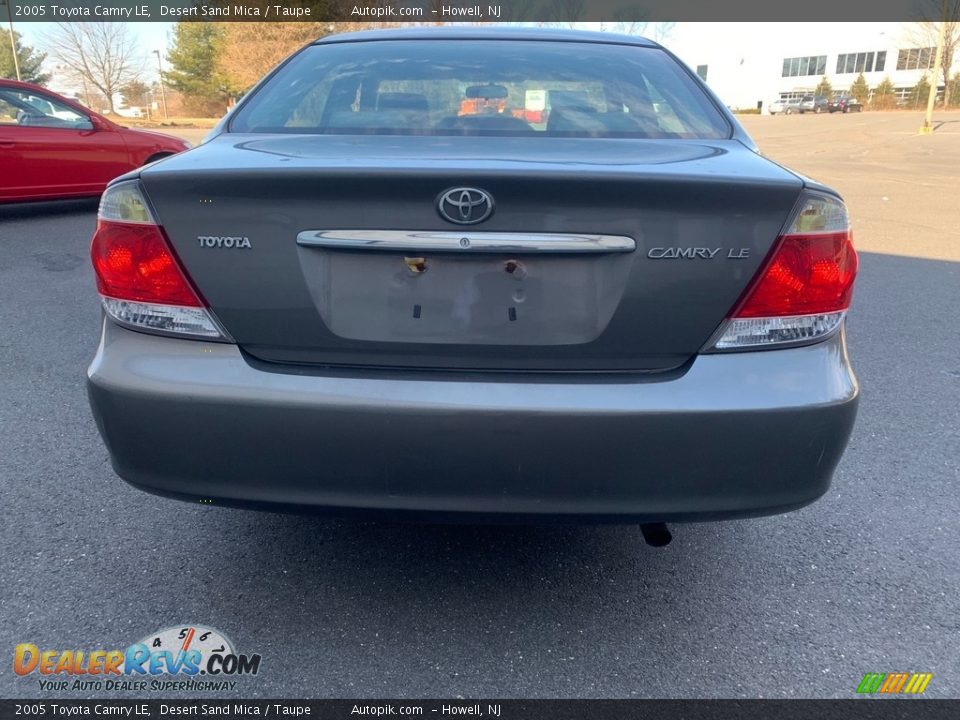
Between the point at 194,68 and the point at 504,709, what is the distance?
66029 mm

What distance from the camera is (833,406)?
1.81m

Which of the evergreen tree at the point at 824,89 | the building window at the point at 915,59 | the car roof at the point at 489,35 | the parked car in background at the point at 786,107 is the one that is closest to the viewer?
the car roof at the point at 489,35

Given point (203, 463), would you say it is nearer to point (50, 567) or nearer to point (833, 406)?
point (50, 567)

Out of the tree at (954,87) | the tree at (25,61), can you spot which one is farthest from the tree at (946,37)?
the tree at (25,61)

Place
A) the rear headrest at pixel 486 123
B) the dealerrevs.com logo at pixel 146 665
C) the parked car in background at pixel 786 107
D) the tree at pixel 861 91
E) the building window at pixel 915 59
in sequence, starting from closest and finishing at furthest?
the dealerrevs.com logo at pixel 146 665 → the rear headrest at pixel 486 123 → the parked car in background at pixel 786 107 → the tree at pixel 861 91 → the building window at pixel 915 59

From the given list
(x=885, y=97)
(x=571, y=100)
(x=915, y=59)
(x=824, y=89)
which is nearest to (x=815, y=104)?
(x=885, y=97)

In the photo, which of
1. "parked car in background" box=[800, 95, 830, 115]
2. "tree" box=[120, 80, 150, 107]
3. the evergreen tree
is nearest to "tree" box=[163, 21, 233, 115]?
"tree" box=[120, 80, 150, 107]

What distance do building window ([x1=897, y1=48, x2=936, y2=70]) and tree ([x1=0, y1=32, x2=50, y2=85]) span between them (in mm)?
65595

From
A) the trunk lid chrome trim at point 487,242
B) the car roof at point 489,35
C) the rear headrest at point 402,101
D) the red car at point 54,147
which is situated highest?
the car roof at point 489,35

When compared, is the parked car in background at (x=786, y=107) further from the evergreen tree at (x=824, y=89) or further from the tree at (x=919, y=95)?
the tree at (x=919, y=95)

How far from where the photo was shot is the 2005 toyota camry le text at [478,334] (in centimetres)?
172

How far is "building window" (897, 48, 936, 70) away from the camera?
65.0 meters

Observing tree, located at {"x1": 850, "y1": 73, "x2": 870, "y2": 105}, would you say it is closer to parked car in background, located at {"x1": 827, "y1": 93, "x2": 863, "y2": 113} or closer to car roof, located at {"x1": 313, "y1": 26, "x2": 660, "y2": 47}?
parked car in background, located at {"x1": 827, "y1": 93, "x2": 863, "y2": 113}

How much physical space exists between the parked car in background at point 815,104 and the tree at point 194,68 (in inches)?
1779
